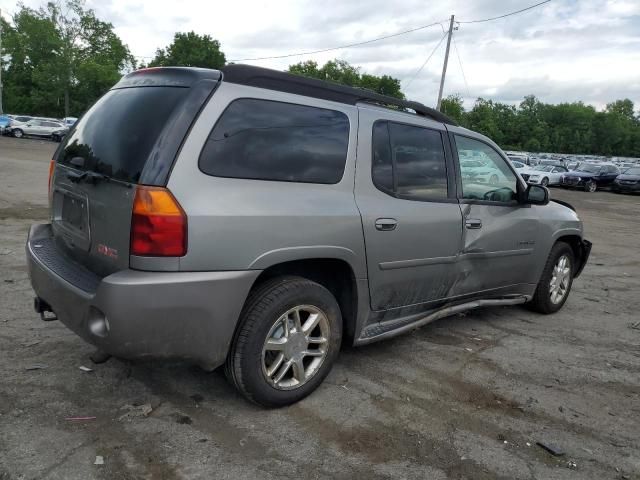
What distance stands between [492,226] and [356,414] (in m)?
1.99

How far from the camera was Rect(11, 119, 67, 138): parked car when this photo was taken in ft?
124

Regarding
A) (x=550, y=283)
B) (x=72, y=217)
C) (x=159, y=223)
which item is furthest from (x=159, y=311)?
(x=550, y=283)

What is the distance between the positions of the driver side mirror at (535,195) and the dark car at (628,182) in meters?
25.8

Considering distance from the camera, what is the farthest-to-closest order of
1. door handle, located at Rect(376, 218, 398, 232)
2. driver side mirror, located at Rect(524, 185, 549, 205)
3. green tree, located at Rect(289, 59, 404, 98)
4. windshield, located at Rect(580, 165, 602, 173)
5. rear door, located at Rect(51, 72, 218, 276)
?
green tree, located at Rect(289, 59, 404, 98), windshield, located at Rect(580, 165, 602, 173), driver side mirror, located at Rect(524, 185, 549, 205), door handle, located at Rect(376, 218, 398, 232), rear door, located at Rect(51, 72, 218, 276)

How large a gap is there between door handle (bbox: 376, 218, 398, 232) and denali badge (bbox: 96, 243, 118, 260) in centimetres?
155

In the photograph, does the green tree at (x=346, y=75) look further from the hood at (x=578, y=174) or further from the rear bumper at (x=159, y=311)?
the rear bumper at (x=159, y=311)

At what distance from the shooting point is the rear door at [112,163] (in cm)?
268

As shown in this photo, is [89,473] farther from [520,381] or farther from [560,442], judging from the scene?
[520,381]

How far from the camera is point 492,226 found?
4.33 meters

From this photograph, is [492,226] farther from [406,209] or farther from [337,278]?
[337,278]

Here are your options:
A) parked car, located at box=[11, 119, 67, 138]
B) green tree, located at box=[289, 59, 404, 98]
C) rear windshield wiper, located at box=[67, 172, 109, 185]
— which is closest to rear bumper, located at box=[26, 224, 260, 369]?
rear windshield wiper, located at box=[67, 172, 109, 185]

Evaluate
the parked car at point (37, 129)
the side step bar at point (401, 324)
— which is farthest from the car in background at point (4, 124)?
the side step bar at point (401, 324)

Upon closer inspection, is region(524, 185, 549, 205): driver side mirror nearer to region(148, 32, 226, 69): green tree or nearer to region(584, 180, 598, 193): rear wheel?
region(584, 180, 598, 193): rear wheel

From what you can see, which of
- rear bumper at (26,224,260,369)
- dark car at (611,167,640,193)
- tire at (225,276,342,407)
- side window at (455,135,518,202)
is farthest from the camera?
dark car at (611,167,640,193)
